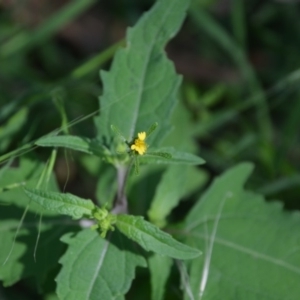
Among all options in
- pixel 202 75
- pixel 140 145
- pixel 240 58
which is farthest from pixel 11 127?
pixel 202 75

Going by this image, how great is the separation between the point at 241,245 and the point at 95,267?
0.62 meters

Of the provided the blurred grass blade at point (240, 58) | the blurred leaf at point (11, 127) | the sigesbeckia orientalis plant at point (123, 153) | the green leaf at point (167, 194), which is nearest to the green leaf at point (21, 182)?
the sigesbeckia orientalis plant at point (123, 153)

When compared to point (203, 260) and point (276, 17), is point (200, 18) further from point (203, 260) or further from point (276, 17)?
point (203, 260)

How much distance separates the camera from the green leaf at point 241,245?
7.41 ft

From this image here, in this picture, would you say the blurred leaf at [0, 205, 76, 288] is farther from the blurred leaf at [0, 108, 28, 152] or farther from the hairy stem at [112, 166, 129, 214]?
the blurred leaf at [0, 108, 28, 152]

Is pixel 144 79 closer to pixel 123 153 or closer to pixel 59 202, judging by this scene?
pixel 123 153

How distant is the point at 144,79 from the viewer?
7.63 ft

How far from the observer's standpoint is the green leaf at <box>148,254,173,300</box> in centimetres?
227

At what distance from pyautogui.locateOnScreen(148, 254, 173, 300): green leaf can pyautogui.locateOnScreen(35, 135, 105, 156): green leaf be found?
0.49 m

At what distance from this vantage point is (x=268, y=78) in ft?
12.9

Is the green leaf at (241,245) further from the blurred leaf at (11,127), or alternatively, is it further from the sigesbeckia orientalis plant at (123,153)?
the blurred leaf at (11,127)

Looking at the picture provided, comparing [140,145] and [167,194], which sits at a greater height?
[167,194]

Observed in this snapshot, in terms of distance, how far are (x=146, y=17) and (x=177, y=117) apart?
1182 millimetres

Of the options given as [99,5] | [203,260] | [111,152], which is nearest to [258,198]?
[203,260]
